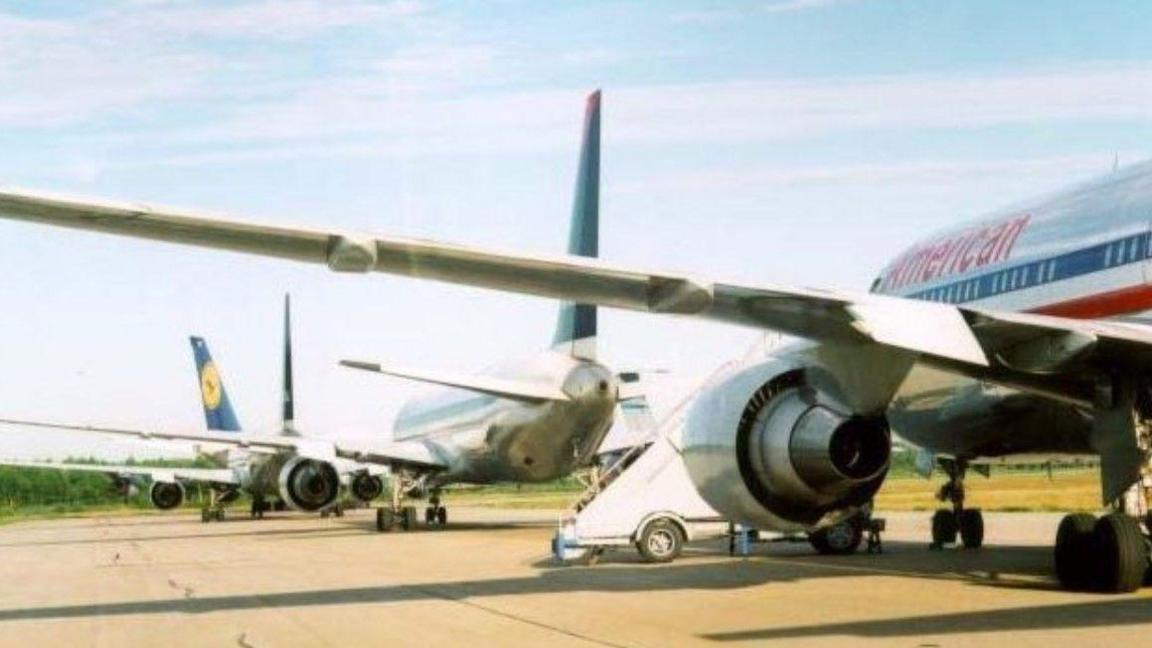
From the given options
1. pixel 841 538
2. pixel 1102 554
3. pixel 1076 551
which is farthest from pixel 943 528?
pixel 1102 554

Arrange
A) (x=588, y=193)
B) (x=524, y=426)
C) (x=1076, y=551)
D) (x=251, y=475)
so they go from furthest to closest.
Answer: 1. (x=251, y=475)
2. (x=524, y=426)
3. (x=588, y=193)
4. (x=1076, y=551)

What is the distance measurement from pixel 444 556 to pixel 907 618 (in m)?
12.4

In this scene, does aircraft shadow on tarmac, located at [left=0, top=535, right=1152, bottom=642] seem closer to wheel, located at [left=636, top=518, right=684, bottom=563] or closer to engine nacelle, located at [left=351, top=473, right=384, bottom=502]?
wheel, located at [left=636, top=518, right=684, bottom=563]

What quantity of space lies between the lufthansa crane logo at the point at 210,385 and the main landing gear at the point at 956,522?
4441 centimetres

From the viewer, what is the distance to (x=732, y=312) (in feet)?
36.7

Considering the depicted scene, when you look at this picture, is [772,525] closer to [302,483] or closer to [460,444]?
[460,444]

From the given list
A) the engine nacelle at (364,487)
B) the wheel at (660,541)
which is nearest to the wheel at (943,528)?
the wheel at (660,541)

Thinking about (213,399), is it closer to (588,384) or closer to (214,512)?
(214,512)

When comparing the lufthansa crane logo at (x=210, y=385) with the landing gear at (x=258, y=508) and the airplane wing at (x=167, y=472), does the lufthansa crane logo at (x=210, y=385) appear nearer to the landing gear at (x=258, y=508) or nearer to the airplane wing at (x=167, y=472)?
the airplane wing at (x=167, y=472)

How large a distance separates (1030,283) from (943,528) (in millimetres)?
7360

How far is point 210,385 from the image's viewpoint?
200 ft

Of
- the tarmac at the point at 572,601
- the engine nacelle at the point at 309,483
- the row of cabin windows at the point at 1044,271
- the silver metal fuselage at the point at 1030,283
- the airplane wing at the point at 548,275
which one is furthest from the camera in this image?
the engine nacelle at the point at 309,483

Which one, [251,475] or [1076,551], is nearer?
[1076,551]

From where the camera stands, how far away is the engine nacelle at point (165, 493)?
61.9 meters
